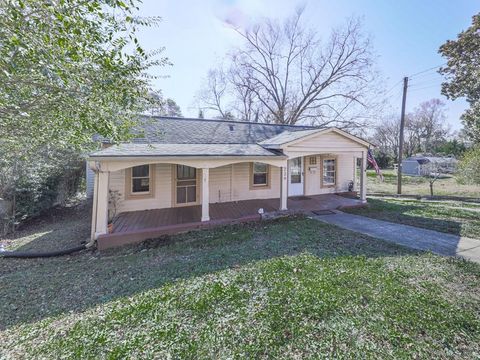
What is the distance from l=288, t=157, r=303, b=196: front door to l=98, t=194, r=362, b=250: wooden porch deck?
519 millimetres

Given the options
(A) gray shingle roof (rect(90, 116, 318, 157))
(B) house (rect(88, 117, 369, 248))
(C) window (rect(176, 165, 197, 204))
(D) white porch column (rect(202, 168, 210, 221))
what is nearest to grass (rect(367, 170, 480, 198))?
(B) house (rect(88, 117, 369, 248))

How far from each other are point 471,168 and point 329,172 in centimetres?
877

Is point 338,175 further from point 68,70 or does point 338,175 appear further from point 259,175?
point 68,70

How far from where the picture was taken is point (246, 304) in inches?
145

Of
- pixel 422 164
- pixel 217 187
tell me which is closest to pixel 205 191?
pixel 217 187

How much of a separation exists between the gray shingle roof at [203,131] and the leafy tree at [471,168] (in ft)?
37.0

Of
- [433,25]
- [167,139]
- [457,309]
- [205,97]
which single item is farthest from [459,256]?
[205,97]

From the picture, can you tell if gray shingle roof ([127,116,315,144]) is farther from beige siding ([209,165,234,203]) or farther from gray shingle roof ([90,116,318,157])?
beige siding ([209,165,234,203])

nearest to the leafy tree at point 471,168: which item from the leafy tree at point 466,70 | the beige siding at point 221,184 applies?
the leafy tree at point 466,70

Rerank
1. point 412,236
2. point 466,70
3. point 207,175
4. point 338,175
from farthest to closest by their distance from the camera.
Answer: point 466,70
point 338,175
point 207,175
point 412,236

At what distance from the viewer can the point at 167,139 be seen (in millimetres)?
9859

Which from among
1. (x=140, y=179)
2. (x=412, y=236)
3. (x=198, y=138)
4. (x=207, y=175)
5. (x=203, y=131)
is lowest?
(x=412, y=236)

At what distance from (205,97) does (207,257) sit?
27927 millimetres

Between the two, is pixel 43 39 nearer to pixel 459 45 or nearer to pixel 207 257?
pixel 207 257
